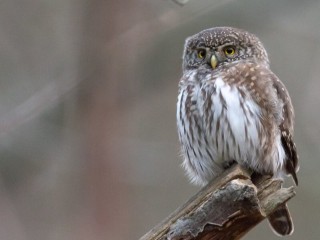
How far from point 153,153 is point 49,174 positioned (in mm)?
1109

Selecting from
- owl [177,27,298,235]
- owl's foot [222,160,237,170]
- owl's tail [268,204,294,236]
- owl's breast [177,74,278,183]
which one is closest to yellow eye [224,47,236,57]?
owl [177,27,298,235]

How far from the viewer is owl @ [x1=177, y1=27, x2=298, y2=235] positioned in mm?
7055

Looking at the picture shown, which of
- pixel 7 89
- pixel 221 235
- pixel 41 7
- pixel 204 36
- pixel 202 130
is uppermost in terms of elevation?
pixel 41 7

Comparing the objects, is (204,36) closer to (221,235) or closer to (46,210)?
(221,235)

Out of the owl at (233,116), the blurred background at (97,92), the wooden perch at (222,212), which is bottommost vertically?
the wooden perch at (222,212)

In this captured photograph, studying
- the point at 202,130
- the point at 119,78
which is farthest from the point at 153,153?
the point at 202,130

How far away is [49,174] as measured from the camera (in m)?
9.98

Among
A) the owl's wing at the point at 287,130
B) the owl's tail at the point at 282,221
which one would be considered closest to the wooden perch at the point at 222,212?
the owl's wing at the point at 287,130

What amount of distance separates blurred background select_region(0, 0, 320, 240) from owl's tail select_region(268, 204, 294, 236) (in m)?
1.47

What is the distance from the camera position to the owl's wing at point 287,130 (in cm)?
719

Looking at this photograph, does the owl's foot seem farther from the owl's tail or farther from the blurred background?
Answer: the blurred background

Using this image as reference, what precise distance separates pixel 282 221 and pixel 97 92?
1.87 m

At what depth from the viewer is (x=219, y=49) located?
292 inches

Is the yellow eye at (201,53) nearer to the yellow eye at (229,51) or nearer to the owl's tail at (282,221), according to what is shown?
the yellow eye at (229,51)
